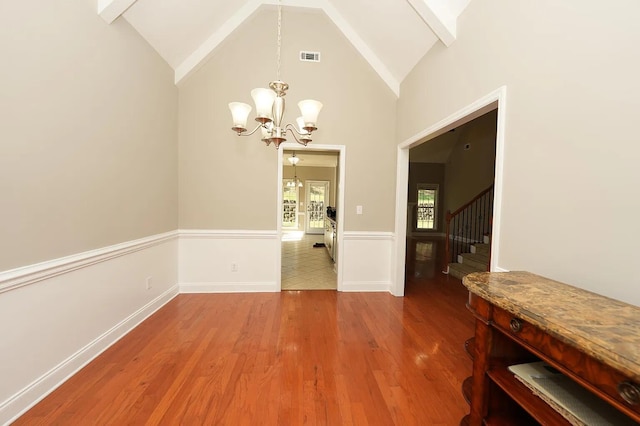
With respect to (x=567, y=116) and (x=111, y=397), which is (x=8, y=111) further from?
(x=567, y=116)

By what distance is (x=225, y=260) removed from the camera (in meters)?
3.70

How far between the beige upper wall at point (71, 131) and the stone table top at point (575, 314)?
2.60 metres

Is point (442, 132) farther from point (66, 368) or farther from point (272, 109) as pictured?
point (66, 368)

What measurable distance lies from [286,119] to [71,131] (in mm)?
2322

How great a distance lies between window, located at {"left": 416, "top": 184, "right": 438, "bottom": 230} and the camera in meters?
9.66

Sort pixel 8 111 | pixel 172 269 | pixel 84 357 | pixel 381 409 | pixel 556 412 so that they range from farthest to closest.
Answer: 1. pixel 172 269
2. pixel 84 357
3. pixel 381 409
4. pixel 8 111
5. pixel 556 412

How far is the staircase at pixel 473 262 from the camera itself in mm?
4523

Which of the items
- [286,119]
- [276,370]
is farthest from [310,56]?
[276,370]

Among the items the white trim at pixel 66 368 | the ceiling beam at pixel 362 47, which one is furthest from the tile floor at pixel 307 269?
the ceiling beam at pixel 362 47

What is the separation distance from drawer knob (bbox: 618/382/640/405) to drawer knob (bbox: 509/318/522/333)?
32 cm

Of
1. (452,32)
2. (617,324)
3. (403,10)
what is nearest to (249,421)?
(617,324)

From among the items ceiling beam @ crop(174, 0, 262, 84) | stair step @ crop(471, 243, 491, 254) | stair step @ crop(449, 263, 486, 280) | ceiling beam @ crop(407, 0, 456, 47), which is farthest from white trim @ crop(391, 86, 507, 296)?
ceiling beam @ crop(174, 0, 262, 84)

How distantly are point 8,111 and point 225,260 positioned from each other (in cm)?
260

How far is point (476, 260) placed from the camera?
469 centimetres
